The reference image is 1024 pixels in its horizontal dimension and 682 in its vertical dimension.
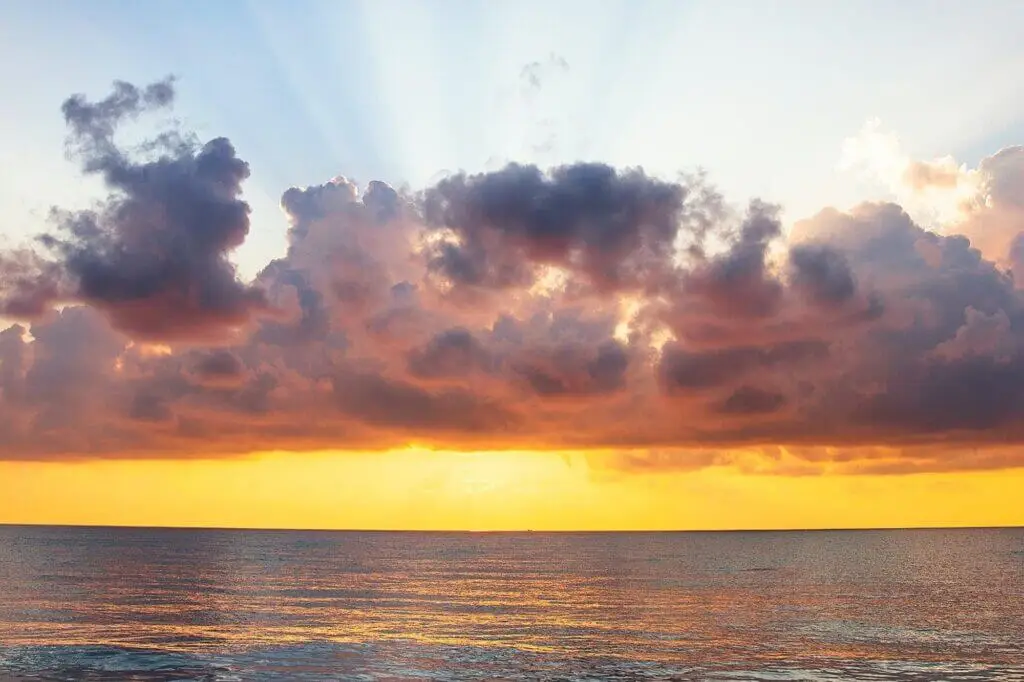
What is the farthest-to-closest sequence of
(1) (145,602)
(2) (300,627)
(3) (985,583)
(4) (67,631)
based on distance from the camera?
(3) (985,583)
(1) (145,602)
(2) (300,627)
(4) (67,631)

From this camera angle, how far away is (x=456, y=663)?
202 ft

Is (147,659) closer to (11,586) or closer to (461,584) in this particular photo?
(11,586)

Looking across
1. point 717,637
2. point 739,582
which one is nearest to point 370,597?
point 717,637

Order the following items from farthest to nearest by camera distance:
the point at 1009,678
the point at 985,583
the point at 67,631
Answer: the point at 985,583 → the point at 67,631 → the point at 1009,678

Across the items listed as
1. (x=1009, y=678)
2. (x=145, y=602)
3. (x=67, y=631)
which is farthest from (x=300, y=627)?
(x=1009, y=678)

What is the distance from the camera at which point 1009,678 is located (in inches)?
2231

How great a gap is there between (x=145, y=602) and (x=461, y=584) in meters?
47.7

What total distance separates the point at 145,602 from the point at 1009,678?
270 feet

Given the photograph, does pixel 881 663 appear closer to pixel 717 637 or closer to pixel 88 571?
pixel 717 637

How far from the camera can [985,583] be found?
14625cm

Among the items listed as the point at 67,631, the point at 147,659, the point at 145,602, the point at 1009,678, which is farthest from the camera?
the point at 145,602

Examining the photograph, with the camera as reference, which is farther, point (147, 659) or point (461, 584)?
point (461, 584)

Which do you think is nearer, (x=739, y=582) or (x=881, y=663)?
(x=881, y=663)

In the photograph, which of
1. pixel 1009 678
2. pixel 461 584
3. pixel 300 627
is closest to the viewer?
pixel 1009 678
